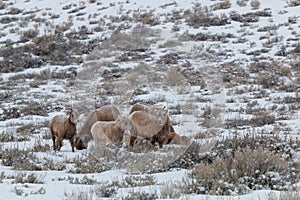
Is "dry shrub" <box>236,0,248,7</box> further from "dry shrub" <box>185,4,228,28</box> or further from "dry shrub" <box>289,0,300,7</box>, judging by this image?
"dry shrub" <box>289,0,300,7</box>

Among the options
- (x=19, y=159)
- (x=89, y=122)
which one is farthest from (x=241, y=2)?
(x=19, y=159)

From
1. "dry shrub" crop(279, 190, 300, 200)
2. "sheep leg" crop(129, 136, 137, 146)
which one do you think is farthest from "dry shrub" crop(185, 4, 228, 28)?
"dry shrub" crop(279, 190, 300, 200)

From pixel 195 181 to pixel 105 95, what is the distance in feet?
30.3

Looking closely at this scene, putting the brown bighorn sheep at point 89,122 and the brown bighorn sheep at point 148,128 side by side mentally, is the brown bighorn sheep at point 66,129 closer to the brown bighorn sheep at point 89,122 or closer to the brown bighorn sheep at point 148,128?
the brown bighorn sheep at point 89,122

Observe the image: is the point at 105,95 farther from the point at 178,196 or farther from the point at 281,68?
the point at 178,196

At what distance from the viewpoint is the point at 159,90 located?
15.4 metres

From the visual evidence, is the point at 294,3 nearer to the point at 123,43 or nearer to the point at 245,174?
the point at 123,43

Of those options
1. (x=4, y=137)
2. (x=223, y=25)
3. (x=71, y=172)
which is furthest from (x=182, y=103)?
(x=223, y=25)

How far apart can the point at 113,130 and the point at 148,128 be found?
582mm

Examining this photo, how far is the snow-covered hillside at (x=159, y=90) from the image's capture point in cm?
619

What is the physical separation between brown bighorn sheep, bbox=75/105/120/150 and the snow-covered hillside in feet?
0.56

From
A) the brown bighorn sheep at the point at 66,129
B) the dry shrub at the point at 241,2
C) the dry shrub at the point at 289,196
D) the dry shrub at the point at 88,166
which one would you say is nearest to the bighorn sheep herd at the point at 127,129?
the brown bighorn sheep at the point at 66,129

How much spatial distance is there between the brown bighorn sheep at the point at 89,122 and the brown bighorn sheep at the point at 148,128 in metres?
0.94

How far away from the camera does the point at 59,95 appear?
15.7 meters
